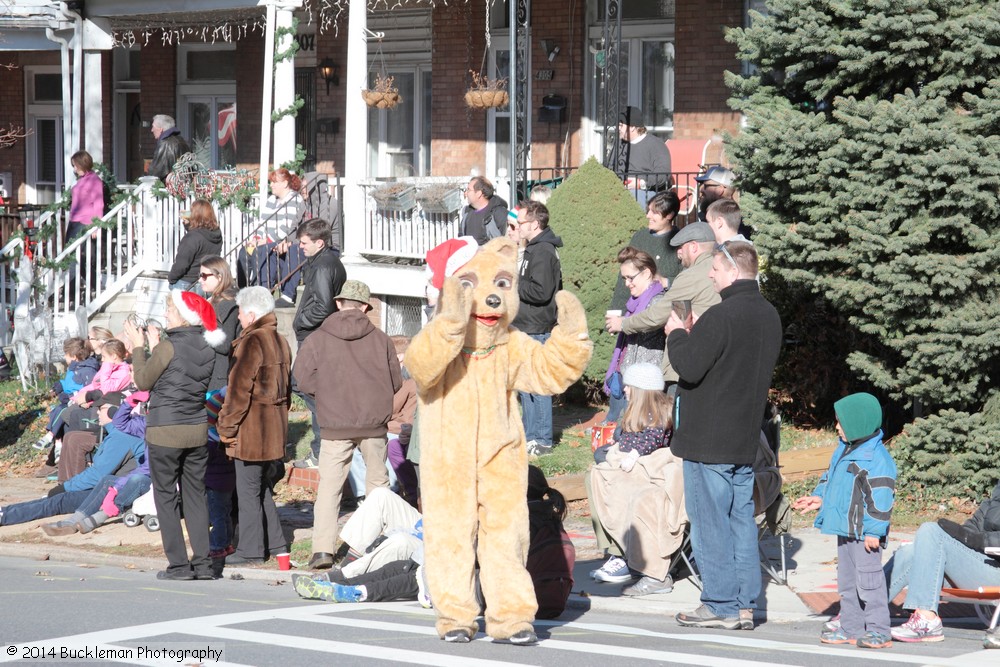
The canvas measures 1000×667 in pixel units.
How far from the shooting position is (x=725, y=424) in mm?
6852

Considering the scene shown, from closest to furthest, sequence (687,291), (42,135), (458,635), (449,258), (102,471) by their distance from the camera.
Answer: (458,635) → (449,258) → (687,291) → (102,471) → (42,135)

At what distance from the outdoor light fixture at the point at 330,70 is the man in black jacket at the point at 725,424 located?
1487 centimetres

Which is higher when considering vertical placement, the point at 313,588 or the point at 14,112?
the point at 14,112

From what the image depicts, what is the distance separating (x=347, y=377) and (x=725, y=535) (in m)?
3.09

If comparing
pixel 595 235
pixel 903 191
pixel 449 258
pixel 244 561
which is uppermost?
pixel 903 191

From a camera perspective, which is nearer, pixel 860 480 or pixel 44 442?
pixel 860 480

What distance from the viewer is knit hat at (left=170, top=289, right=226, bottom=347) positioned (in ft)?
28.1

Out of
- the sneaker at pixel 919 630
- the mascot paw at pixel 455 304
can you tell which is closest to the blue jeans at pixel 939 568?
the sneaker at pixel 919 630

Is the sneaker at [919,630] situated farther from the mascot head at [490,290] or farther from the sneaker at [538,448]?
the sneaker at [538,448]

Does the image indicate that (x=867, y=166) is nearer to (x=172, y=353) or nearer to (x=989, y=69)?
(x=989, y=69)

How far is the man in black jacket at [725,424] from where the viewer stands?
6.84 m

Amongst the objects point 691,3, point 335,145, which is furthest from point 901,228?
point 335,145

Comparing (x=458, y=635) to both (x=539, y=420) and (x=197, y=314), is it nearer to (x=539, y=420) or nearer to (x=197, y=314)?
(x=197, y=314)

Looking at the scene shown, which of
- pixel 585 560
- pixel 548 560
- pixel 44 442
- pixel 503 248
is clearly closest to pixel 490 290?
pixel 503 248
